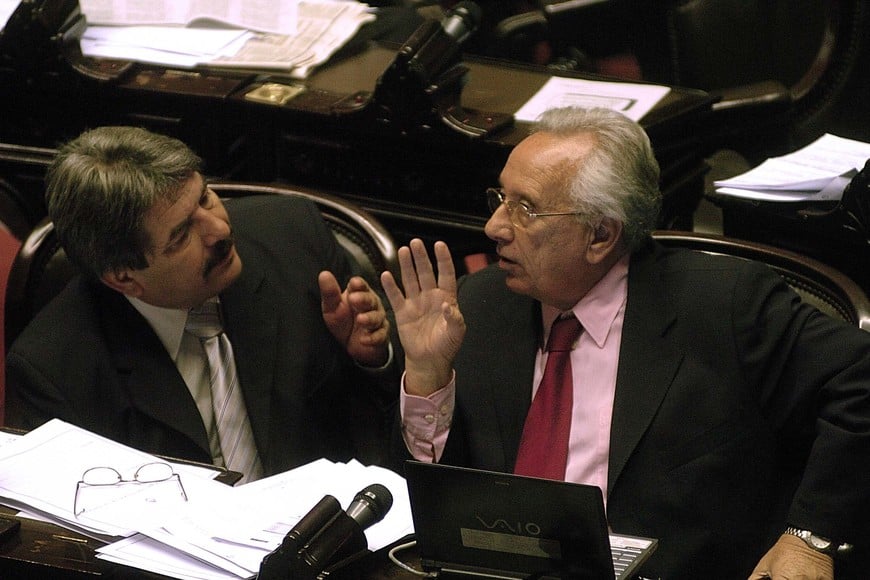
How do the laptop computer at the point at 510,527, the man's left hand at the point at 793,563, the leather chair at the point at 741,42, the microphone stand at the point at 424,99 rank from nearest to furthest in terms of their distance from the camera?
the laptop computer at the point at 510,527
the man's left hand at the point at 793,563
the microphone stand at the point at 424,99
the leather chair at the point at 741,42

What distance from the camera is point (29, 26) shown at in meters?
3.30

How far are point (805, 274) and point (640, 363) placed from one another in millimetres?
406

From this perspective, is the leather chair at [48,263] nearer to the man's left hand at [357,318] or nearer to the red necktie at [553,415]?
the man's left hand at [357,318]

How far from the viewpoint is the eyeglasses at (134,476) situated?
1.92 m

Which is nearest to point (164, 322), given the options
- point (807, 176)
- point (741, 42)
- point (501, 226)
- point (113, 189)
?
point (113, 189)

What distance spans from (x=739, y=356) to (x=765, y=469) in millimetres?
205

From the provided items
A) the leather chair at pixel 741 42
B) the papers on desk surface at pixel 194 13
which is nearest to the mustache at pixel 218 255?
the papers on desk surface at pixel 194 13

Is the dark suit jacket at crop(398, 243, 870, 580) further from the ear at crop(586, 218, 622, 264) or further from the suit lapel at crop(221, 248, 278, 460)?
the suit lapel at crop(221, 248, 278, 460)

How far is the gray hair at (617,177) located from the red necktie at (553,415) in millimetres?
209

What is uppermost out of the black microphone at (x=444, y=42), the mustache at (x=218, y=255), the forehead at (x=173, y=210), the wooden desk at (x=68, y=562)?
Answer: the black microphone at (x=444, y=42)

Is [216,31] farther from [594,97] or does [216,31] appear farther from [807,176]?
[807,176]

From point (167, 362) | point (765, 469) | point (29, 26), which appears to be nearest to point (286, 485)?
point (167, 362)

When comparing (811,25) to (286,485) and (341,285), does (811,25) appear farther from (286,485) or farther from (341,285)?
(286,485)

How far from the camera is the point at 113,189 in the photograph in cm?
225
